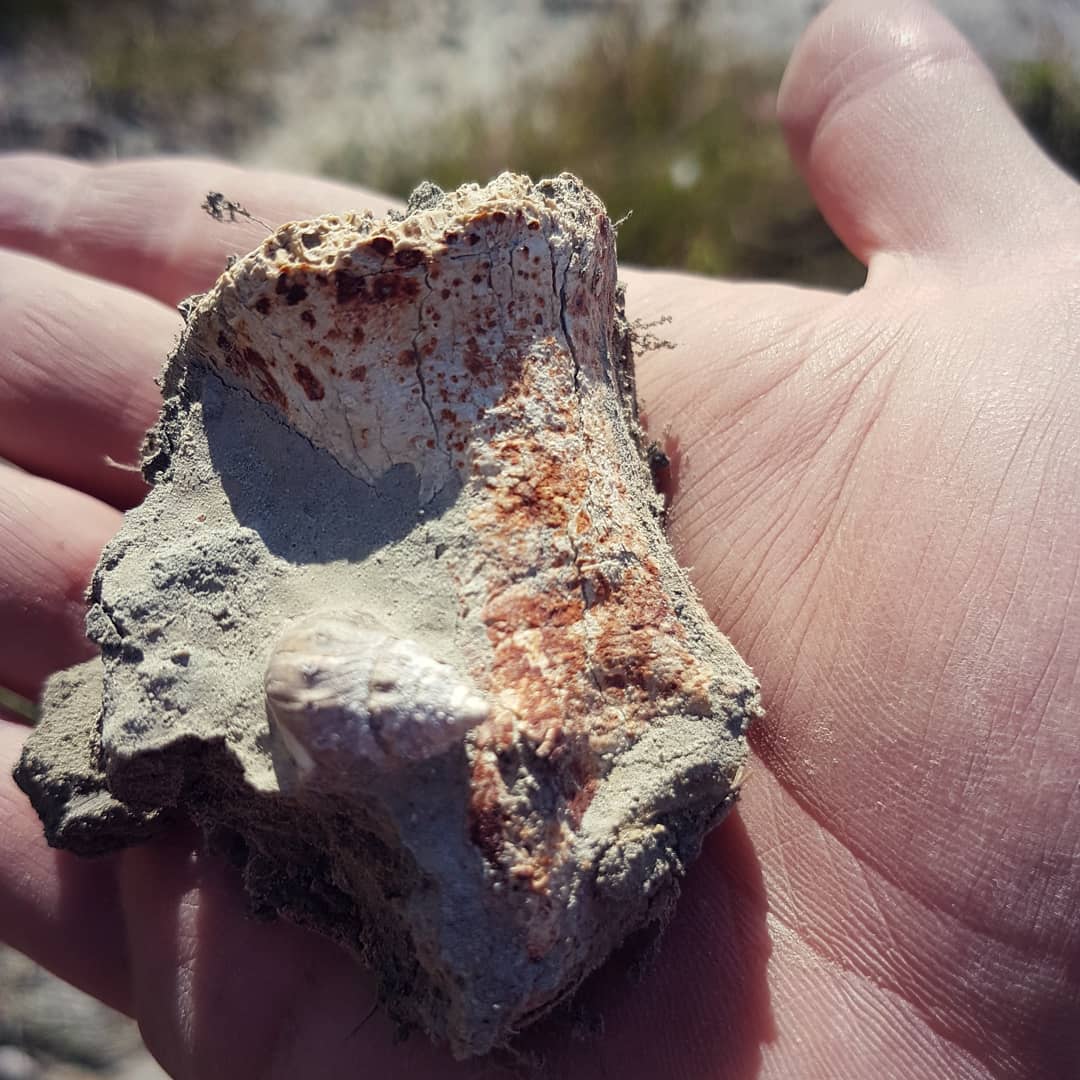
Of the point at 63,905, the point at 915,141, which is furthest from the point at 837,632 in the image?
the point at 63,905

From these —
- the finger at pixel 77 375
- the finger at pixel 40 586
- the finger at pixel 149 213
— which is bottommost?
the finger at pixel 40 586

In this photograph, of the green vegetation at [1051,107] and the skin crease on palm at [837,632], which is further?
the green vegetation at [1051,107]

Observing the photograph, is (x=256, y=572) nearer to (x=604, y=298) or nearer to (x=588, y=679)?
(x=588, y=679)

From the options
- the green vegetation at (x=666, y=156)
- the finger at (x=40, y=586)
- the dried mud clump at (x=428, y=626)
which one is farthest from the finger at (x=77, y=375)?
the green vegetation at (x=666, y=156)

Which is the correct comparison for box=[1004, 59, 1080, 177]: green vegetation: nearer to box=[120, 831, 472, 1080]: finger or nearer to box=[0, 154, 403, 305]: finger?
box=[0, 154, 403, 305]: finger

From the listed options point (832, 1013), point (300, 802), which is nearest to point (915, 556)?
point (832, 1013)

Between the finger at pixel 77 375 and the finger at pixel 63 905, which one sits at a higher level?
the finger at pixel 77 375

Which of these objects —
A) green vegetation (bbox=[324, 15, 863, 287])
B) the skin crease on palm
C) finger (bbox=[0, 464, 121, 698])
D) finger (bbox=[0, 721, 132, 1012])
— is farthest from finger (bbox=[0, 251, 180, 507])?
green vegetation (bbox=[324, 15, 863, 287])

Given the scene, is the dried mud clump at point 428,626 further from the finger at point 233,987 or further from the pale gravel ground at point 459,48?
the pale gravel ground at point 459,48
